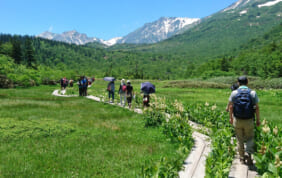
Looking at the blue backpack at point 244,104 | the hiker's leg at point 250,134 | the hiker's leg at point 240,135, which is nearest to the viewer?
the blue backpack at point 244,104

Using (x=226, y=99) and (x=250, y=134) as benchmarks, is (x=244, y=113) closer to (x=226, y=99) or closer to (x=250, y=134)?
(x=250, y=134)

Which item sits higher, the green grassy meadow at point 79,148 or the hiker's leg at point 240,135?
the hiker's leg at point 240,135

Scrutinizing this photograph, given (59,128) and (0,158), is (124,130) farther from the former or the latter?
(0,158)

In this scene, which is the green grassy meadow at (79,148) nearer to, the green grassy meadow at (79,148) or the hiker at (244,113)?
the green grassy meadow at (79,148)

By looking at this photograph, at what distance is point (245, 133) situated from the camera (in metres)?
6.71

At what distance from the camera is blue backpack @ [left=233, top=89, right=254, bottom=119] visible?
6.31 metres

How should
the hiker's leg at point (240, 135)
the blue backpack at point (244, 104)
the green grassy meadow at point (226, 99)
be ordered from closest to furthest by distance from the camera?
1. the blue backpack at point (244, 104)
2. the hiker's leg at point (240, 135)
3. the green grassy meadow at point (226, 99)

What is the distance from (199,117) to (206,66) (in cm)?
12591

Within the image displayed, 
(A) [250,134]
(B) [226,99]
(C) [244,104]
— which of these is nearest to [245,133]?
(A) [250,134]

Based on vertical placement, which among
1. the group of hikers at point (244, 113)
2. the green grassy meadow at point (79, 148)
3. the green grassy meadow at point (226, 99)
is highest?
the group of hikers at point (244, 113)

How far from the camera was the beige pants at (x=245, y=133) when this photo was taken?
6.57 metres

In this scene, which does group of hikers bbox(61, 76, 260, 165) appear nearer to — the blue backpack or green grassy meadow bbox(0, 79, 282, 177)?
the blue backpack

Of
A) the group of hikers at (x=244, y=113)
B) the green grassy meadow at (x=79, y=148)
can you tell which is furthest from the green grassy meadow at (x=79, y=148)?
the group of hikers at (x=244, y=113)

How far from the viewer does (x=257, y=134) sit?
6973mm
